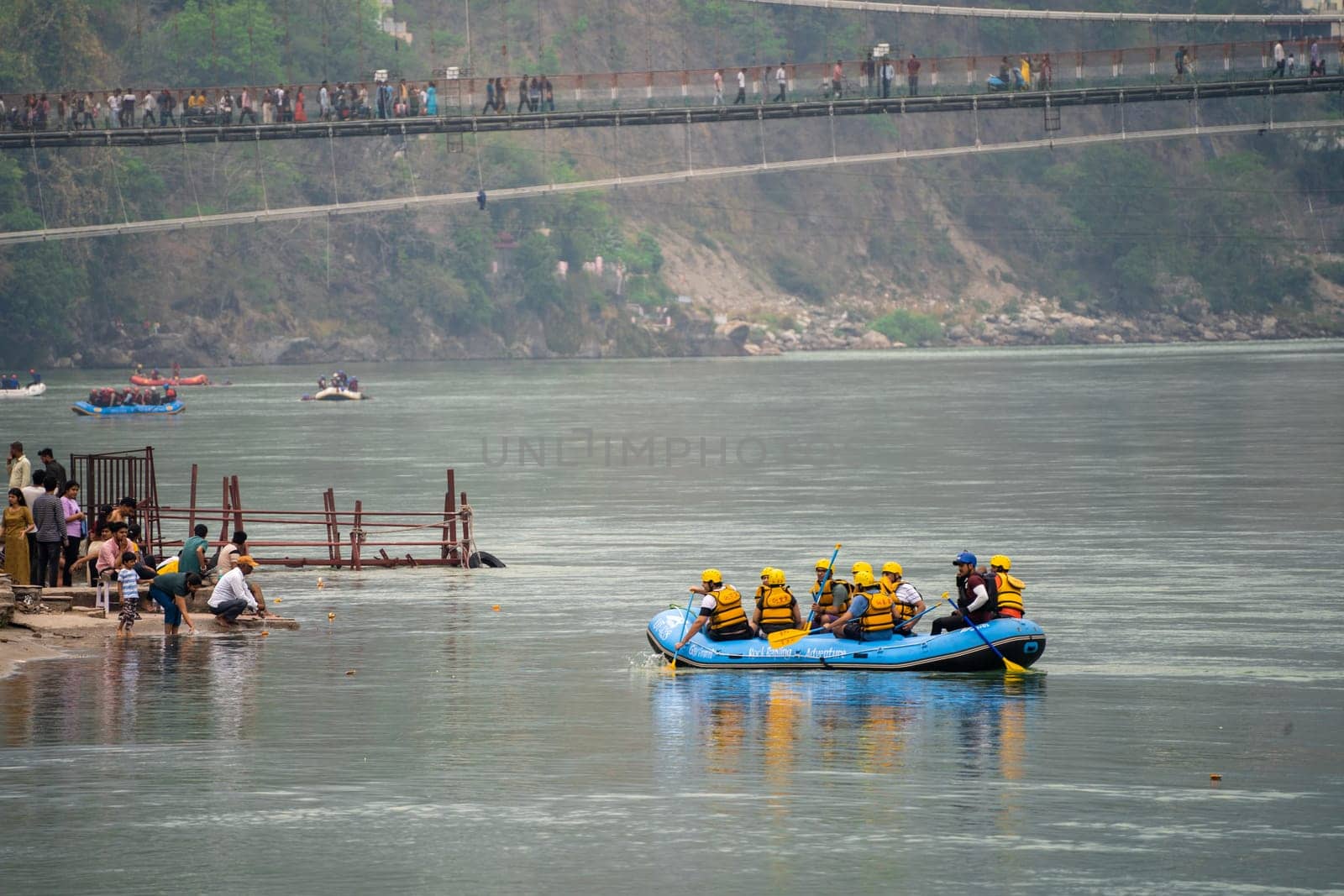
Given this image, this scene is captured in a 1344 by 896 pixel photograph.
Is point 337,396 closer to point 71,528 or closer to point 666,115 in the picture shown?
point 666,115

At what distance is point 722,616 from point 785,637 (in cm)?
104

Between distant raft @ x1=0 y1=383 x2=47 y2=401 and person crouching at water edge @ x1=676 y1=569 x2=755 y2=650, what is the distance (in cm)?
10971

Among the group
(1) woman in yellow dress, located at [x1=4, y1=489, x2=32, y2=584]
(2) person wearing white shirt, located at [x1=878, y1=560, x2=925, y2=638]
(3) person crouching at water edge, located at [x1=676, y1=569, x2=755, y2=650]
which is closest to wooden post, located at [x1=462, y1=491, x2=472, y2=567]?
(1) woman in yellow dress, located at [x1=4, y1=489, x2=32, y2=584]

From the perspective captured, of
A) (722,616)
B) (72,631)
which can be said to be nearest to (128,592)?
(72,631)

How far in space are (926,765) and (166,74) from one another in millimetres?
176178

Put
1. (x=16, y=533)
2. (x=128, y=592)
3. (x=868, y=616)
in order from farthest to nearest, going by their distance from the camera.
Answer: (x=16, y=533)
(x=128, y=592)
(x=868, y=616)

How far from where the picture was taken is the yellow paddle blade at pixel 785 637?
3406 cm

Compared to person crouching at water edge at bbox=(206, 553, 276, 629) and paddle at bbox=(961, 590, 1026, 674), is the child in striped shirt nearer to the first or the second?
person crouching at water edge at bbox=(206, 553, 276, 629)

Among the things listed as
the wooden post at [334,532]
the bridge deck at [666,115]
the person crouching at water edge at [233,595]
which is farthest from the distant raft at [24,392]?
the person crouching at water edge at [233,595]

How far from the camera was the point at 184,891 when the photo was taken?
72.7ft

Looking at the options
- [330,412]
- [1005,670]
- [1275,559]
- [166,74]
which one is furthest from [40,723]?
[166,74]

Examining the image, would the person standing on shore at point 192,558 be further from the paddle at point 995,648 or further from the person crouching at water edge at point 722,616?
the paddle at point 995,648

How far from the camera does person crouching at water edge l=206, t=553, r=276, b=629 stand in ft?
125

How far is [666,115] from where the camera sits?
437 feet
